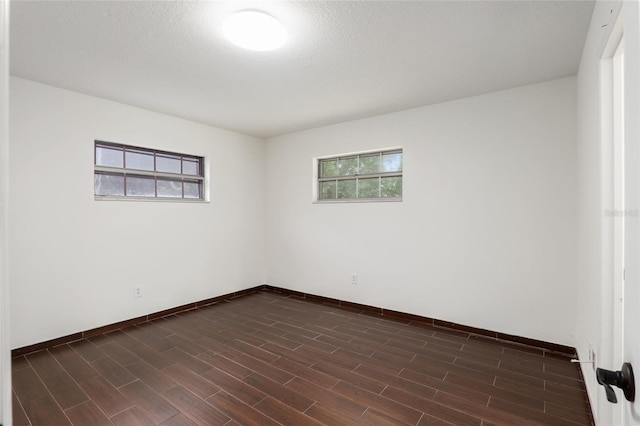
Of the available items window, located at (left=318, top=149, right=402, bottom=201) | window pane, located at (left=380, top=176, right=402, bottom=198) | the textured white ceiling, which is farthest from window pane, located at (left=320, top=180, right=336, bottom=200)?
the textured white ceiling

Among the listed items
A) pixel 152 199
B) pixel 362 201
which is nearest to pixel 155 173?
pixel 152 199

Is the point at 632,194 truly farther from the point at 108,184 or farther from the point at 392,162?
the point at 108,184

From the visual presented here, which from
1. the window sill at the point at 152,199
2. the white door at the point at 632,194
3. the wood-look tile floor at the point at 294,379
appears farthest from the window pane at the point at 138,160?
the white door at the point at 632,194

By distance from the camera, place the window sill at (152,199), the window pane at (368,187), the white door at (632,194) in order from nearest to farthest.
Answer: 1. the white door at (632,194)
2. the window sill at (152,199)
3. the window pane at (368,187)

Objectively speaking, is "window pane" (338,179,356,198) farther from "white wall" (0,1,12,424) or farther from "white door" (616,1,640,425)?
"white wall" (0,1,12,424)

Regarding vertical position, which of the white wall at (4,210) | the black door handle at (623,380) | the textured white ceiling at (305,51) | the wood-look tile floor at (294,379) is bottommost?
the wood-look tile floor at (294,379)

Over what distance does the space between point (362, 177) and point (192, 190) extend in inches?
92.1

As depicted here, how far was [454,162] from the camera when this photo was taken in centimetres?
344

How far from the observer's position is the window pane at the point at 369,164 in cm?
413

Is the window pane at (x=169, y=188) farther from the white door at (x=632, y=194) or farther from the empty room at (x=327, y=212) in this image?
the white door at (x=632, y=194)

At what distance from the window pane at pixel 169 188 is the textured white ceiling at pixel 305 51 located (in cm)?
97

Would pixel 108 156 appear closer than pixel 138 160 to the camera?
Yes

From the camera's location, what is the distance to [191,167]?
4328 mm

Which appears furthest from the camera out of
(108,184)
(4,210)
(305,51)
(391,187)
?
(391,187)
